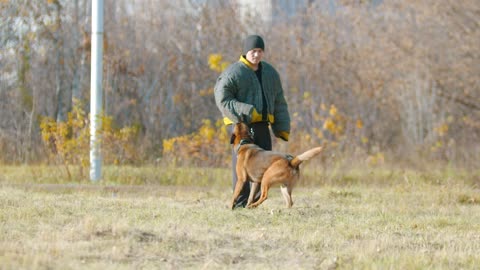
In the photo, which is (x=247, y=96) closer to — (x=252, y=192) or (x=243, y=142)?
(x=243, y=142)

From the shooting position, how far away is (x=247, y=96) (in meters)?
10.5

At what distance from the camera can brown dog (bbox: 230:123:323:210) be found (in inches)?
396

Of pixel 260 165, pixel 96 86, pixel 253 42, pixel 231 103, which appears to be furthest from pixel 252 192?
pixel 96 86

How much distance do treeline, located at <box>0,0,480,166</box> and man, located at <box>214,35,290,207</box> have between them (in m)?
6.83

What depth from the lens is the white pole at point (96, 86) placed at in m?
14.6

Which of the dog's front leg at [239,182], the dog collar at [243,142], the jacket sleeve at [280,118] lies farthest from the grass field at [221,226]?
the jacket sleeve at [280,118]

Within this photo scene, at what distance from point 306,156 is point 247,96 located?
3.93ft

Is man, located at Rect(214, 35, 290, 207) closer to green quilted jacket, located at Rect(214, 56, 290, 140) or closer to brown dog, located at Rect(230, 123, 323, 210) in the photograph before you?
green quilted jacket, located at Rect(214, 56, 290, 140)

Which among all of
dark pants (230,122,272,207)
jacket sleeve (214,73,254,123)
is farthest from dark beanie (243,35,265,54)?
dark pants (230,122,272,207)

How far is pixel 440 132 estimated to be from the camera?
21.9 m

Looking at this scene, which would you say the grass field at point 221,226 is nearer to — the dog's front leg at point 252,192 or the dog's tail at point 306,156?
the dog's front leg at point 252,192

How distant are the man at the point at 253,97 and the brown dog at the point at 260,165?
0.19 meters

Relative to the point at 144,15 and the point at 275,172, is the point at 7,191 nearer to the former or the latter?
the point at 275,172

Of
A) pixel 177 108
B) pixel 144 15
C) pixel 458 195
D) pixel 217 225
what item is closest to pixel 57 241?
pixel 217 225
